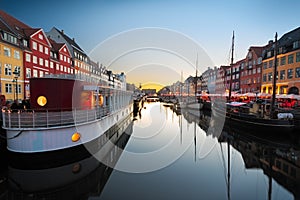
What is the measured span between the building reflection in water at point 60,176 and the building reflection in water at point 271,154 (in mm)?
6286

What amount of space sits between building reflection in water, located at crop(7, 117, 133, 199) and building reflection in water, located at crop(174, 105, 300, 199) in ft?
20.6

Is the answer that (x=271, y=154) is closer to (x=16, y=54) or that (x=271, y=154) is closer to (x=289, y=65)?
(x=289, y=65)

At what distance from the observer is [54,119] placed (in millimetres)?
10219

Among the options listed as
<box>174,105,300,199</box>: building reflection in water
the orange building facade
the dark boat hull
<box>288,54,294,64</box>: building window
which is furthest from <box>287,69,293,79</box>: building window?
<box>174,105,300,199</box>: building reflection in water

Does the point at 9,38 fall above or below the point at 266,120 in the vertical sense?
above

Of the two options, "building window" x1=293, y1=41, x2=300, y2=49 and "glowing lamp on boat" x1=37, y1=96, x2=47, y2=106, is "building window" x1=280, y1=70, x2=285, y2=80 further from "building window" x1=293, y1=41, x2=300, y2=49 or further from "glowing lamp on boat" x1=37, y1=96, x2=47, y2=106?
"glowing lamp on boat" x1=37, y1=96, x2=47, y2=106

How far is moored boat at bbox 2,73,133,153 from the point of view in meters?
9.67

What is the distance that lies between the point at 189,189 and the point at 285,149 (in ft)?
33.5

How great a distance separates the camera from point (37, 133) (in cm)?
968

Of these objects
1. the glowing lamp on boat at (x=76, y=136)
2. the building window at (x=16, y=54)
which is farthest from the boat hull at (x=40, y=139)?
the building window at (x=16, y=54)

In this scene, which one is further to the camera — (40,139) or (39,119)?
(39,119)

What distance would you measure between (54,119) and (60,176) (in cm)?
309

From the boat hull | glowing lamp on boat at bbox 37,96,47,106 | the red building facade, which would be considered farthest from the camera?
the red building facade

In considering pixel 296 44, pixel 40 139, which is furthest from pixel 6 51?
pixel 296 44
